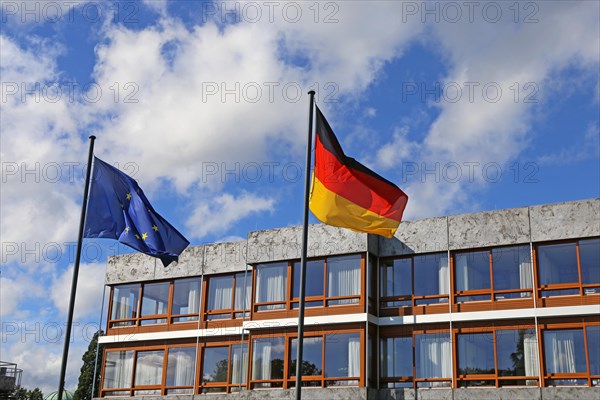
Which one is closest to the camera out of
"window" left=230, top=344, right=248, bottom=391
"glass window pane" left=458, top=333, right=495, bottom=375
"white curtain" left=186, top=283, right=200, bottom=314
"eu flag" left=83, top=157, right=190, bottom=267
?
"eu flag" left=83, top=157, right=190, bottom=267

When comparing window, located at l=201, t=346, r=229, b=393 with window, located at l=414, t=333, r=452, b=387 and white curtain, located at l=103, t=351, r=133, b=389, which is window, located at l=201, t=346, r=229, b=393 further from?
window, located at l=414, t=333, r=452, b=387

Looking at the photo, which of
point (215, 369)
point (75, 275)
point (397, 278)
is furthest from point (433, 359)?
point (75, 275)

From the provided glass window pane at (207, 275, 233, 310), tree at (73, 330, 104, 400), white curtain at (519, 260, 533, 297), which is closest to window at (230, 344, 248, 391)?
glass window pane at (207, 275, 233, 310)

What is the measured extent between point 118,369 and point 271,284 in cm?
867

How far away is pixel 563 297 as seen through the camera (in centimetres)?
2705

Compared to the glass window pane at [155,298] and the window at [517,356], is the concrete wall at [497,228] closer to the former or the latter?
the window at [517,356]

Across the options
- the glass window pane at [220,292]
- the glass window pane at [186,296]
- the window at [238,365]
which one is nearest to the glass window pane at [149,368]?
the glass window pane at [186,296]

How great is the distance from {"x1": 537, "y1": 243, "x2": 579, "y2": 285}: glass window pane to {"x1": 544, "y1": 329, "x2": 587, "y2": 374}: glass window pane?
5.96 ft

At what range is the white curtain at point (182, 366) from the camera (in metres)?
33.3

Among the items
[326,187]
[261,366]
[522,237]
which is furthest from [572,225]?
[261,366]

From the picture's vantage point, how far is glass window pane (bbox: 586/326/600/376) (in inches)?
1016

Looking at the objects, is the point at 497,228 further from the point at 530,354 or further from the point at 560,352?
the point at 560,352

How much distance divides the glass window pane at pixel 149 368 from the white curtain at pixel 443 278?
1250 cm

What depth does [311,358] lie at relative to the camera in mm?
29875
